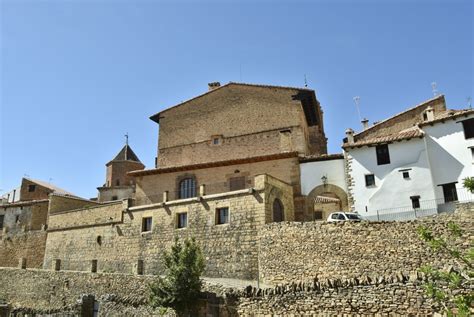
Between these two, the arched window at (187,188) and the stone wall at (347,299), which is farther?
the arched window at (187,188)

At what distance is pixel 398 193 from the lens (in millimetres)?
21203

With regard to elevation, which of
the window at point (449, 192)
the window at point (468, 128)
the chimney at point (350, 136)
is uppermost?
the chimney at point (350, 136)

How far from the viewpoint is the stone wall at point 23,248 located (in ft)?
108

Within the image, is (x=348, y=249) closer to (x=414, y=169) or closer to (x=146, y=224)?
(x=414, y=169)

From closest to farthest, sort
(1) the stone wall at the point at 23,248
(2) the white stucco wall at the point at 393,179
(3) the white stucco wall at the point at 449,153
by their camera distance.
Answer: (3) the white stucco wall at the point at 449,153 → (2) the white stucco wall at the point at 393,179 → (1) the stone wall at the point at 23,248

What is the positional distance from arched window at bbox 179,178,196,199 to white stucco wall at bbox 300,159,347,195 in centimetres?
717

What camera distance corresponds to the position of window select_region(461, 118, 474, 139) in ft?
69.1

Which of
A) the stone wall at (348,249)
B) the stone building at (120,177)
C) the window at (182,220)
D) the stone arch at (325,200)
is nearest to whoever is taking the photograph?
the stone wall at (348,249)

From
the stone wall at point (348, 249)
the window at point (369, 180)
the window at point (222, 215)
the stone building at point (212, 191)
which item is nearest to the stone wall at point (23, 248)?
the stone building at point (212, 191)

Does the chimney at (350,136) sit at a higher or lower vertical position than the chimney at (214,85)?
lower

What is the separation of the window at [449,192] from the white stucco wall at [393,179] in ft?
2.92

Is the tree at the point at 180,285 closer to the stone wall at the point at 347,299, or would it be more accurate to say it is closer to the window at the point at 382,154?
the stone wall at the point at 347,299

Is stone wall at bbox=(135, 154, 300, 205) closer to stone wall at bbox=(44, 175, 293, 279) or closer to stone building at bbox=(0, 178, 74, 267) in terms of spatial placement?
stone wall at bbox=(44, 175, 293, 279)

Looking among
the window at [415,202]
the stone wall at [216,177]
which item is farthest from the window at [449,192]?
the stone wall at [216,177]
